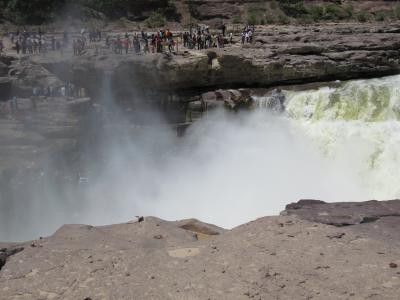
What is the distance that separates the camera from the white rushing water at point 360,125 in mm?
16234

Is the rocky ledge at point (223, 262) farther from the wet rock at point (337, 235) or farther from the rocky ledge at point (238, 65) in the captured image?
the rocky ledge at point (238, 65)

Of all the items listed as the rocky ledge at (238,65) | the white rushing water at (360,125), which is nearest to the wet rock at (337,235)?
the white rushing water at (360,125)

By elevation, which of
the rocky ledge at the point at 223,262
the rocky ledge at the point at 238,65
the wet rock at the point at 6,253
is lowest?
the wet rock at the point at 6,253

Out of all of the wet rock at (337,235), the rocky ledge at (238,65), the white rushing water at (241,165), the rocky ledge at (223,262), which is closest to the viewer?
the rocky ledge at (223,262)

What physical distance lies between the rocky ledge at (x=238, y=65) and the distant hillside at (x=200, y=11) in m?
16.3

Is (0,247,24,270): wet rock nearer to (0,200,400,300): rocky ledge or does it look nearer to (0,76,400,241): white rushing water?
(0,200,400,300): rocky ledge

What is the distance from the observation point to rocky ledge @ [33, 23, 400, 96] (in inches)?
806

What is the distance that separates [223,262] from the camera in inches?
219

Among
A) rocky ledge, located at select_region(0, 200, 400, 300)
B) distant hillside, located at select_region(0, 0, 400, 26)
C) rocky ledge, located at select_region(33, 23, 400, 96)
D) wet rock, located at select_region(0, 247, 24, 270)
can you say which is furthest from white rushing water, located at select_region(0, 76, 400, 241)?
distant hillside, located at select_region(0, 0, 400, 26)

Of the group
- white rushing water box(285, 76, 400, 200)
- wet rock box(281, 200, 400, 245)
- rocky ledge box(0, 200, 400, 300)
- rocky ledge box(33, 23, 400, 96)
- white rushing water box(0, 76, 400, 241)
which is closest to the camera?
rocky ledge box(0, 200, 400, 300)

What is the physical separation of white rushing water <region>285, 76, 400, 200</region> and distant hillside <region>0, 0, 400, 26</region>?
18.9 m

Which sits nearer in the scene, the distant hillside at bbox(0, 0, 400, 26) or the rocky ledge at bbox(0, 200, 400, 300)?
the rocky ledge at bbox(0, 200, 400, 300)

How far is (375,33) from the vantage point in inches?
956

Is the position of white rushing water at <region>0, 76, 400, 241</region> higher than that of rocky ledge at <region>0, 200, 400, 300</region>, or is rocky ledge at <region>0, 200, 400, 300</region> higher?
rocky ledge at <region>0, 200, 400, 300</region>
